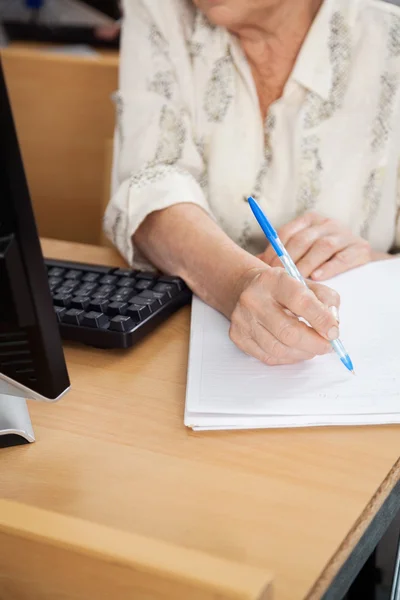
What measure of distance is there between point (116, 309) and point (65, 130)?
2.55 feet

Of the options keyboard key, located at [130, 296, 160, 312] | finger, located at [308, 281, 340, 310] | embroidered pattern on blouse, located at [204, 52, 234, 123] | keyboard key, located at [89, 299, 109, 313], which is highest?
embroidered pattern on blouse, located at [204, 52, 234, 123]

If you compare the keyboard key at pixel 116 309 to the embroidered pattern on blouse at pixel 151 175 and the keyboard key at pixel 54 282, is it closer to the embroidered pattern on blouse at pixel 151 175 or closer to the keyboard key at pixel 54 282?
the keyboard key at pixel 54 282

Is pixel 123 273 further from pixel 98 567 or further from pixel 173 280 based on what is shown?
pixel 98 567

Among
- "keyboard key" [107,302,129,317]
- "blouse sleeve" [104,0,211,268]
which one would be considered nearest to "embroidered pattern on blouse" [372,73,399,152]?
"blouse sleeve" [104,0,211,268]

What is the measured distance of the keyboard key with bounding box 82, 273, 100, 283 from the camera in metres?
0.89

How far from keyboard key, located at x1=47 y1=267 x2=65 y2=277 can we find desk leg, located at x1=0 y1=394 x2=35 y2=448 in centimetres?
27

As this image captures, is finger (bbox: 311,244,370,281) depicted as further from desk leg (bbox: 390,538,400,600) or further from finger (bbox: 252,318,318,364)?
desk leg (bbox: 390,538,400,600)

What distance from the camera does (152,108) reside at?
43.1 inches

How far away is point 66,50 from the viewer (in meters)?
1.76

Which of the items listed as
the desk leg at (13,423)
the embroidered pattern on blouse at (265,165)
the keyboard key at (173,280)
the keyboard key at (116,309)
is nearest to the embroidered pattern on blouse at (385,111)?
the embroidered pattern on blouse at (265,165)

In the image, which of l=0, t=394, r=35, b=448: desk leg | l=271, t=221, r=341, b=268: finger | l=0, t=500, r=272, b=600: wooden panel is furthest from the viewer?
l=271, t=221, r=341, b=268: finger

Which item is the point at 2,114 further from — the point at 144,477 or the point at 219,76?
the point at 219,76

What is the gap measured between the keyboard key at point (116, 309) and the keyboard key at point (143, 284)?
0.06m

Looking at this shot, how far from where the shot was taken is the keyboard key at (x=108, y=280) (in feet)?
2.88
